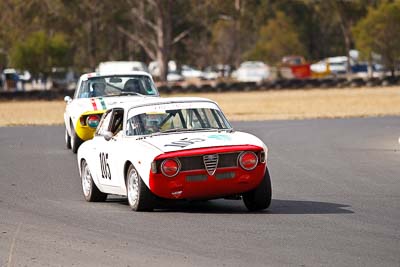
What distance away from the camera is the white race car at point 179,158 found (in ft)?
38.0

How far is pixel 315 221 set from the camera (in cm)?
1109

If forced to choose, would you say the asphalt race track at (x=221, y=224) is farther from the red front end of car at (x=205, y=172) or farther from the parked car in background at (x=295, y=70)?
the parked car in background at (x=295, y=70)

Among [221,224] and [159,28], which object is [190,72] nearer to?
[159,28]

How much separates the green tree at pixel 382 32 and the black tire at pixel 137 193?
6641cm

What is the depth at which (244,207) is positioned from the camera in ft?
41.6

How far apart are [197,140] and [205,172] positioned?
0.46 meters

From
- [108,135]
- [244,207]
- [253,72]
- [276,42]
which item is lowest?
[253,72]

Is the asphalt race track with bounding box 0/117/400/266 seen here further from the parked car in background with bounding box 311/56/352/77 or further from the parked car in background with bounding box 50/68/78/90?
the parked car in background with bounding box 311/56/352/77

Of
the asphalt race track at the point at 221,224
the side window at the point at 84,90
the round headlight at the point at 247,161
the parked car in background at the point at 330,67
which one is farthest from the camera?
the parked car in background at the point at 330,67

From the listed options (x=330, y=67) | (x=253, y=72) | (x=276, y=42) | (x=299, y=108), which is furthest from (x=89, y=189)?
(x=330, y=67)

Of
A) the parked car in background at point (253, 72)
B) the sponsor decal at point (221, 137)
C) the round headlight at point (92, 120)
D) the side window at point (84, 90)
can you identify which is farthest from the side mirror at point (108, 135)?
the parked car in background at point (253, 72)

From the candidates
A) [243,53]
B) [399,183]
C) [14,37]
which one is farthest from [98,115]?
[243,53]

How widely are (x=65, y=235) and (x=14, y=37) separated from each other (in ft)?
245

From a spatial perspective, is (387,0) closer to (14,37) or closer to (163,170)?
(14,37)
